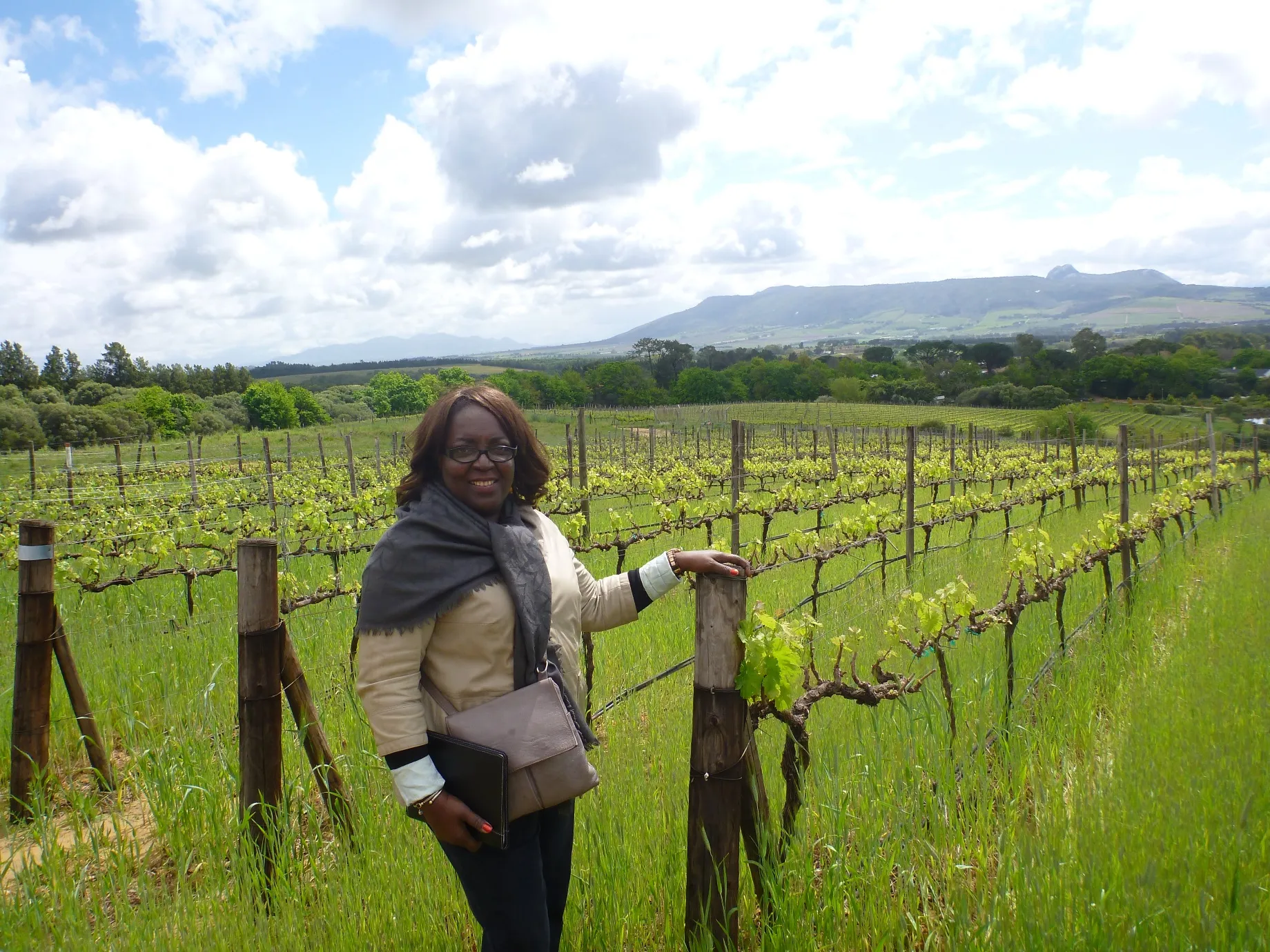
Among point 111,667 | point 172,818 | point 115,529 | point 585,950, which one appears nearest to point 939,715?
point 585,950

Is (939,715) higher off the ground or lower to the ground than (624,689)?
higher

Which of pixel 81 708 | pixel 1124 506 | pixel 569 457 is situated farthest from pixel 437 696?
pixel 569 457

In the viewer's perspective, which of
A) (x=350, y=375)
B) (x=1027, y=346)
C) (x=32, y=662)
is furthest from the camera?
(x=350, y=375)

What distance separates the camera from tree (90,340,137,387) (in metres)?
68.0

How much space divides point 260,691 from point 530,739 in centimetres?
120

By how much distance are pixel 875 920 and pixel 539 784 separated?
1168mm

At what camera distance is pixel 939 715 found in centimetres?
329

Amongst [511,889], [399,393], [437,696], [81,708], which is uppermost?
[399,393]

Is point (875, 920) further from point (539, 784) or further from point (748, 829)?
point (539, 784)

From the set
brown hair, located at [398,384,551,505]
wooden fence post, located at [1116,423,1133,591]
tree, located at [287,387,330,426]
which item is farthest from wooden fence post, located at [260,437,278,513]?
tree, located at [287,387,330,426]

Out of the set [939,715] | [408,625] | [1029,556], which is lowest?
[939,715]

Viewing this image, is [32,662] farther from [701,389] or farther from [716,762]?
[701,389]

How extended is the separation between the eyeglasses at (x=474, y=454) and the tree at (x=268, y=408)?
64830 mm

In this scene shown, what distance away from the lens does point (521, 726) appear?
6.04 feet
